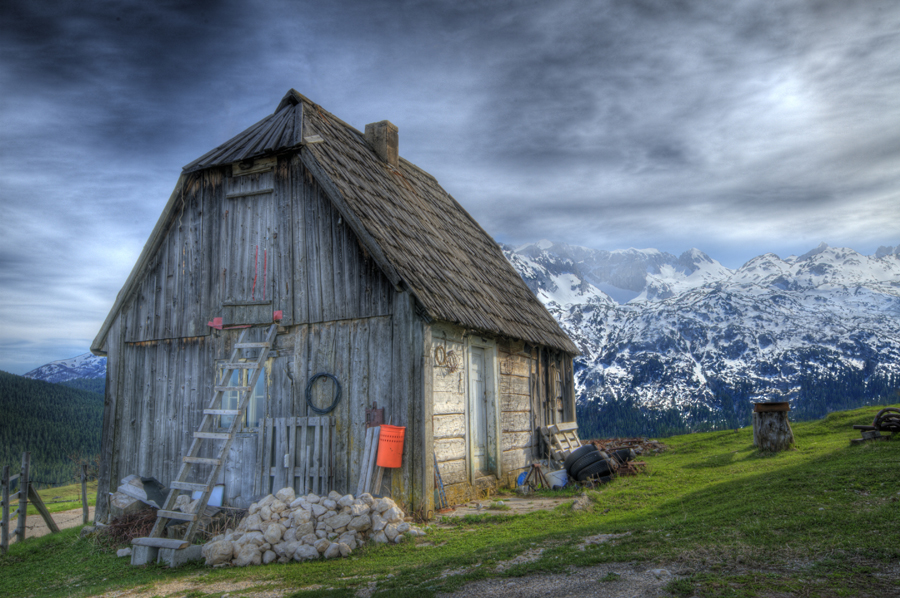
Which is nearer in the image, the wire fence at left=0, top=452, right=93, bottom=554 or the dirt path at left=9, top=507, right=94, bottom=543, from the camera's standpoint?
the wire fence at left=0, top=452, right=93, bottom=554

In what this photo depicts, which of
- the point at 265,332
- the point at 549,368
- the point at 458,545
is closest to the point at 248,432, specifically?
the point at 265,332

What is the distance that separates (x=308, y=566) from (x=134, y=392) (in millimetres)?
7464

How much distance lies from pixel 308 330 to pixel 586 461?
7.00m

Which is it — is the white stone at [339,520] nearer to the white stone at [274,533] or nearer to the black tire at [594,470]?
the white stone at [274,533]

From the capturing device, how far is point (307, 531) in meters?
8.44

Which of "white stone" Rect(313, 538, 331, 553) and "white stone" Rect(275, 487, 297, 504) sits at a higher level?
"white stone" Rect(275, 487, 297, 504)

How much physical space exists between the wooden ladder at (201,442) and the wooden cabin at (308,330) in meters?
0.38

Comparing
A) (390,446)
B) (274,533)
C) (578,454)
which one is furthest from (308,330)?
(578,454)

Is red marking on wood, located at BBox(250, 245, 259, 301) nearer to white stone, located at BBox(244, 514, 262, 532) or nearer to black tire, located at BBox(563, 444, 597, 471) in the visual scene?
white stone, located at BBox(244, 514, 262, 532)

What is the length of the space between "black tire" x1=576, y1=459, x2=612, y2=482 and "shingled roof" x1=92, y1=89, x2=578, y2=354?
129 inches

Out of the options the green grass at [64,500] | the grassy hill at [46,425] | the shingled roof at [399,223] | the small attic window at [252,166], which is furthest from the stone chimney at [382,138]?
the grassy hill at [46,425]

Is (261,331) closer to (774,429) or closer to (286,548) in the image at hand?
(286,548)

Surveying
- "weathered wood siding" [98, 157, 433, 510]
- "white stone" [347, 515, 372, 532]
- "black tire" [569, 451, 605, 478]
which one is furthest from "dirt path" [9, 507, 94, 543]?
"black tire" [569, 451, 605, 478]

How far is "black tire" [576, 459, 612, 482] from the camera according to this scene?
45.0 feet
